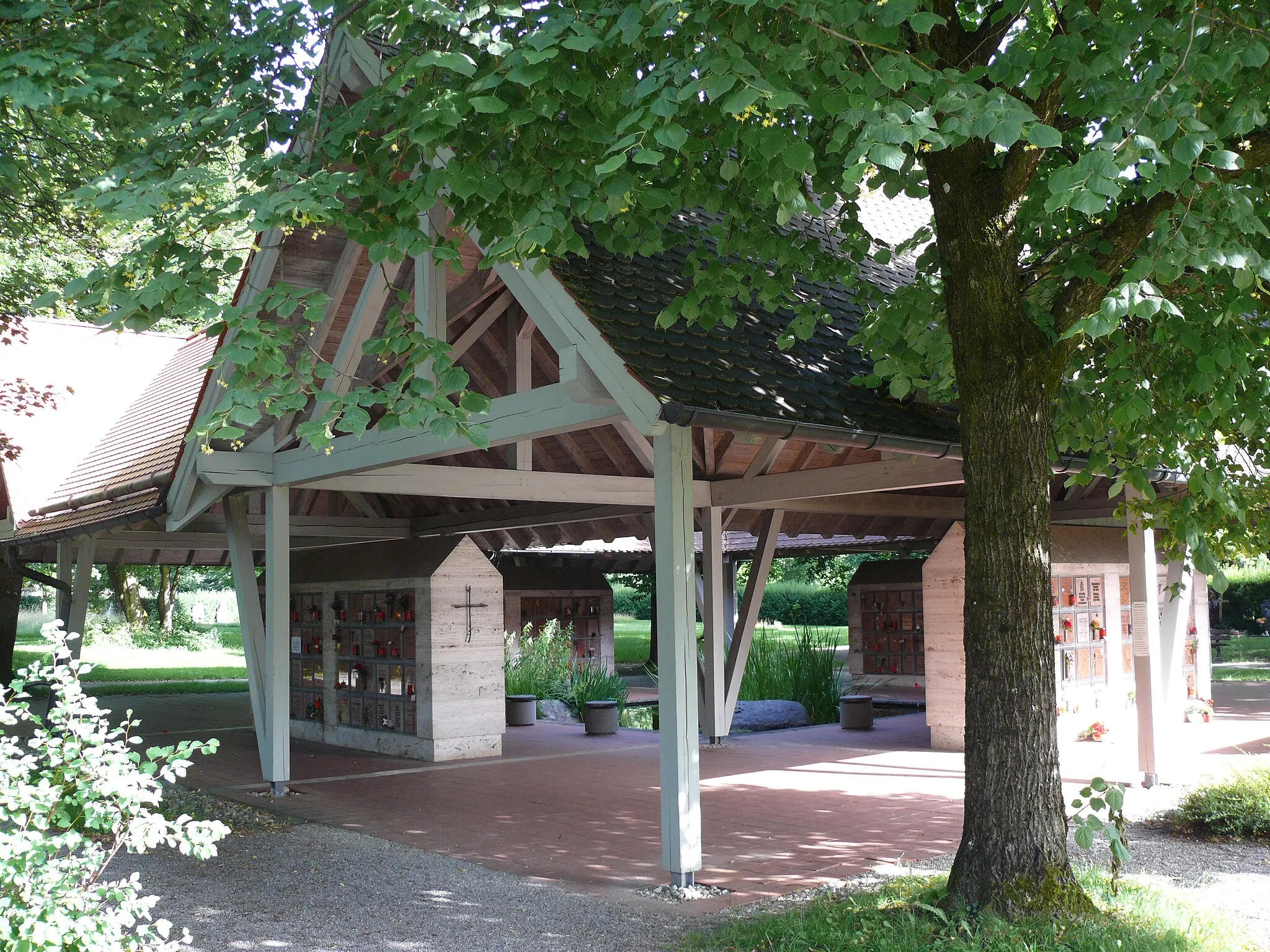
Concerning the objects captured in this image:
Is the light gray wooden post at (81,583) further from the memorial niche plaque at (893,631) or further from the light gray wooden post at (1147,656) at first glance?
the light gray wooden post at (1147,656)

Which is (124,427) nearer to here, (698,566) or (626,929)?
(698,566)

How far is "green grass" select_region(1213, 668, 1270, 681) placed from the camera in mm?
19905

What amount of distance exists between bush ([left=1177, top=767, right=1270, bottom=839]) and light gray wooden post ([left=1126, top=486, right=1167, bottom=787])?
1.27m

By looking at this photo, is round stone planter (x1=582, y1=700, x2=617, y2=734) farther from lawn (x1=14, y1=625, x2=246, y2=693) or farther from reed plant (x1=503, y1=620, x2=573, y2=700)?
lawn (x1=14, y1=625, x2=246, y2=693)

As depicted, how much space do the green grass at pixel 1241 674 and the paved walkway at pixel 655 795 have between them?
5.55 m

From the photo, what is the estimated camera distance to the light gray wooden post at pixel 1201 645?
14516 mm

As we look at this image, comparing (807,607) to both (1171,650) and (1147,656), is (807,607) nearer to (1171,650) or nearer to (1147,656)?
(1171,650)

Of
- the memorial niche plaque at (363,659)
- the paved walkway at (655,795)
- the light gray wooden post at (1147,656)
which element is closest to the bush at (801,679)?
the paved walkway at (655,795)

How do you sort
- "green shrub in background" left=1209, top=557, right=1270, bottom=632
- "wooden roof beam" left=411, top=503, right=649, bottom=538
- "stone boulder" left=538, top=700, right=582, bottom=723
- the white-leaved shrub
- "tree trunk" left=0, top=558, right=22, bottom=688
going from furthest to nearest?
"green shrub in background" left=1209, top=557, right=1270, bottom=632, "tree trunk" left=0, top=558, right=22, bottom=688, "stone boulder" left=538, top=700, right=582, bottom=723, "wooden roof beam" left=411, top=503, right=649, bottom=538, the white-leaved shrub

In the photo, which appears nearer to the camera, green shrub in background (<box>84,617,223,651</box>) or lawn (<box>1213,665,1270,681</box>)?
lawn (<box>1213,665,1270,681</box>)

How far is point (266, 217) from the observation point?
452 centimetres

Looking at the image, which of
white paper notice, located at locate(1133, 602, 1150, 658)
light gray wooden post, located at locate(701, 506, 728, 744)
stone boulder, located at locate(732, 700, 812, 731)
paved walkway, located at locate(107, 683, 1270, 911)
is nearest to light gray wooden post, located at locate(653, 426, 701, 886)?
paved walkway, located at locate(107, 683, 1270, 911)

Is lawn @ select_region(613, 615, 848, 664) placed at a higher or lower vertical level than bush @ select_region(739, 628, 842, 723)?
lower

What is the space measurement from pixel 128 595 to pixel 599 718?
2955 centimetres
